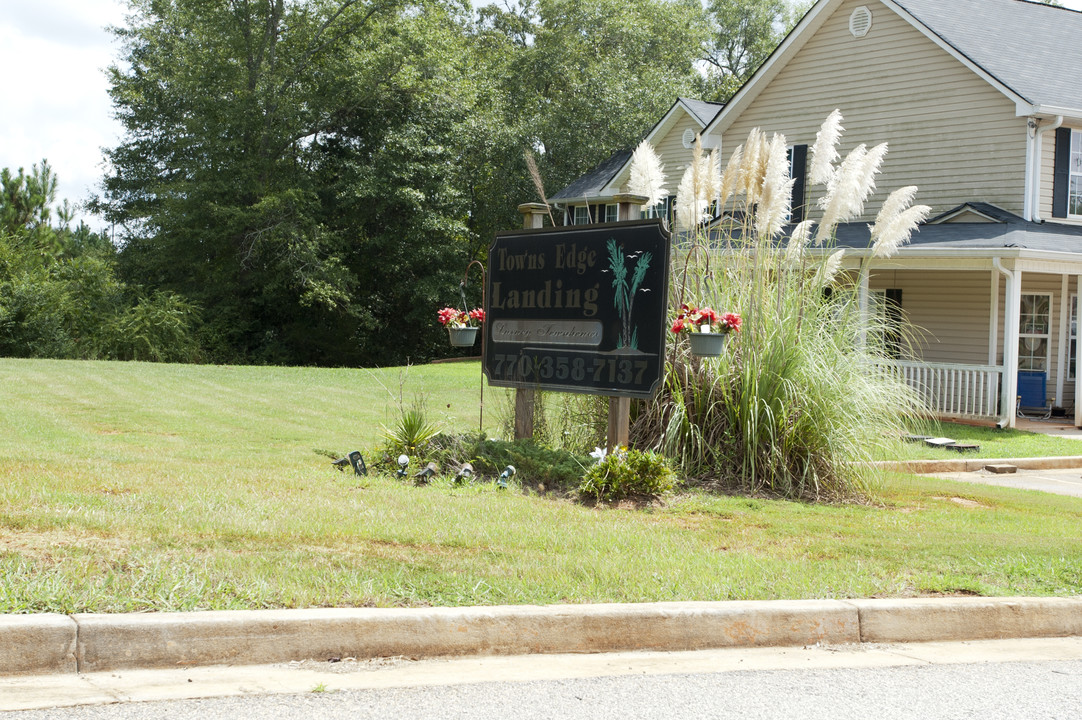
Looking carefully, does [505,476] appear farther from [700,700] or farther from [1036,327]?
[1036,327]

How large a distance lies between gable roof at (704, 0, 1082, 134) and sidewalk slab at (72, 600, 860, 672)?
599 inches

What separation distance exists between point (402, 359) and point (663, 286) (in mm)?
29284

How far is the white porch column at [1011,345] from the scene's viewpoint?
15.9 meters

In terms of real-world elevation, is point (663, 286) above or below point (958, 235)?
below

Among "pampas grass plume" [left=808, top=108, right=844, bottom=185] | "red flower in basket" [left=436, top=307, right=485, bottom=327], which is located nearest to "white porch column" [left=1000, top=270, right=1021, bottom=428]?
"pampas grass plume" [left=808, top=108, right=844, bottom=185]

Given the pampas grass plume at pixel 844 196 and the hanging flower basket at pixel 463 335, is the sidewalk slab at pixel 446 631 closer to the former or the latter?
the pampas grass plume at pixel 844 196

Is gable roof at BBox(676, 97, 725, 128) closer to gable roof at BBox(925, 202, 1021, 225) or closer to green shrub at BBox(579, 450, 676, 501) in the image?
gable roof at BBox(925, 202, 1021, 225)

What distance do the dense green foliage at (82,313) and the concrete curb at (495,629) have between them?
24.9 meters

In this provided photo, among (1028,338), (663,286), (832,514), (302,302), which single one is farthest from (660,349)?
(302,302)

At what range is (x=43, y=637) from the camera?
Answer: 4051mm

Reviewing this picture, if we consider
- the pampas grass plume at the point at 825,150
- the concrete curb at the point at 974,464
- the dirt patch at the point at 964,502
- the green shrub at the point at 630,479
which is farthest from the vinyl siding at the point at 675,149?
the green shrub at the point at 630,479

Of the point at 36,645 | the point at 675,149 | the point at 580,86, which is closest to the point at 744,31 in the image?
the point at 580,86

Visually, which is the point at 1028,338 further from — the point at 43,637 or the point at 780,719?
the point at 43,637

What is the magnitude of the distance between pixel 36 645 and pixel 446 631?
66.2 inches
